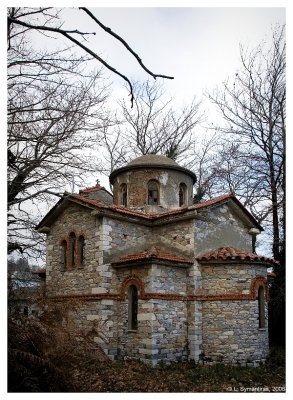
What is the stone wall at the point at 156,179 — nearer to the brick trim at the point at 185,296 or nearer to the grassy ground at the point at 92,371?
the brick trim at the point at 185,296

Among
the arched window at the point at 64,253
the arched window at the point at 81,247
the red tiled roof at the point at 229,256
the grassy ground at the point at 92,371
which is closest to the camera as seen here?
the grassy ground at the point at 92,371

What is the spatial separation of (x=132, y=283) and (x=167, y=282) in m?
1.01

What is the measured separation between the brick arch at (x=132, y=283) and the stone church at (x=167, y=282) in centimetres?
3

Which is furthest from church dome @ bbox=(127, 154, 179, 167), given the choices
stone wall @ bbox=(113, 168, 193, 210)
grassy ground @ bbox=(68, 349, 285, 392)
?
grassy ground @ bbox=(68, 349, 285, 392)

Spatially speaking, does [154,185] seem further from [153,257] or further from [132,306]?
[132,306]

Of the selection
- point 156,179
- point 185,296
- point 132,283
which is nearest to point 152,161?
point 156,179

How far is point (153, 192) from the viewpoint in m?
14.8

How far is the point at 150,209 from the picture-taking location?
14.3 meters

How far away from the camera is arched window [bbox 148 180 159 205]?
14727 mm

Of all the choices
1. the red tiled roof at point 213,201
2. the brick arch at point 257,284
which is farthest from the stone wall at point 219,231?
the brick arch at point 257,284

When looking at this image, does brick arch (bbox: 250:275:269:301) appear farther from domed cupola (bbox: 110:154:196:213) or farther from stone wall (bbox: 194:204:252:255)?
domed cupola (bbox: 110:154:196:213)

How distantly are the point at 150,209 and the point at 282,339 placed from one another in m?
6.86

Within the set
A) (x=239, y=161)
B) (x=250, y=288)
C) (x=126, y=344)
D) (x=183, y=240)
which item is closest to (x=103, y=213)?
(x=183, y=240)

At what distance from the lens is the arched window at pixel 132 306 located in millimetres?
11500
